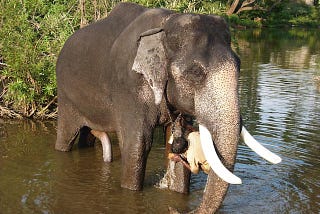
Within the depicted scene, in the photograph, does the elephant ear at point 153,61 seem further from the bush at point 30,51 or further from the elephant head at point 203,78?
the bush at point 30,51

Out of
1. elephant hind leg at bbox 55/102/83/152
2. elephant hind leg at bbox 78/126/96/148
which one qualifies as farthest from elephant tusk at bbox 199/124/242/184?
elephant hind leg at bbox 78/126/96/148

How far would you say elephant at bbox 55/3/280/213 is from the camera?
215 inches

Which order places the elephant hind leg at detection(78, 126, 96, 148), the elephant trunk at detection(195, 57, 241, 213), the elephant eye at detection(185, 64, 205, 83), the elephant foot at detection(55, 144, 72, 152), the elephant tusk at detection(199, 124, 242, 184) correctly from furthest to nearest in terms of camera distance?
1. the elephant hind leg at detection(78, 126, 96, 148)
2. the elephant foot at detection(55, 144, 72, 152)
3. the elephant eye at detection(185, 64, 205, 83)
4. the elephant trunk at detection(195, 57, 241, 213)
5. the elephant tusk at detection(199, 124, 242, 184)

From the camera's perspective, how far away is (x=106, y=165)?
8.23 m

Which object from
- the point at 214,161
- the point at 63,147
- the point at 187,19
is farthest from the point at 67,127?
the point at 214,161

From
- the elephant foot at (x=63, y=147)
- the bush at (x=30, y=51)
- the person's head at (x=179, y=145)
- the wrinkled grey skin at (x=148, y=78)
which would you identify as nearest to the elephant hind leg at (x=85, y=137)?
the elephant foot at (x=63, y=147)

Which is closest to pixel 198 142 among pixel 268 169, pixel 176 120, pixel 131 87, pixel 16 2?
pixel 176 120

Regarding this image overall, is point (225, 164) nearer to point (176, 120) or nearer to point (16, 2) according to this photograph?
point (176, 120)

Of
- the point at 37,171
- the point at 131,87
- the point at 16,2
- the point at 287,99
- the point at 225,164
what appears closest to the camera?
the point at 225,164

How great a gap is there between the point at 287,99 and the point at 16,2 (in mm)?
6398

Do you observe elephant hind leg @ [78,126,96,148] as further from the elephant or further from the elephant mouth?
the elephant mouth

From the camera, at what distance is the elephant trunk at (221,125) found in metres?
5.39

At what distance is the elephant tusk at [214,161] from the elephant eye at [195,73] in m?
0.48

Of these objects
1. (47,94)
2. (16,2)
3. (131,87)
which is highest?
(16,2)
